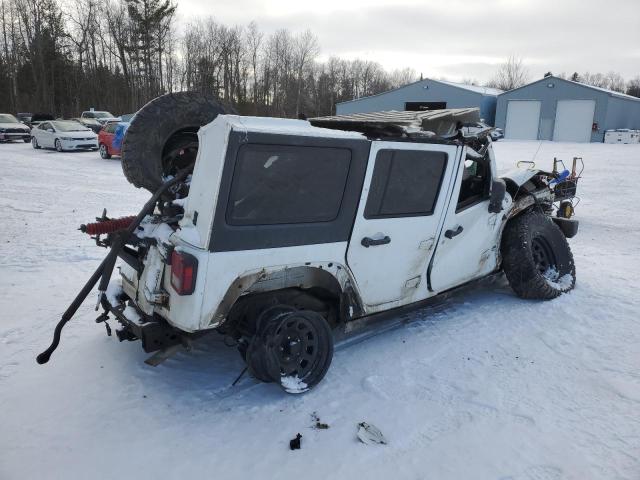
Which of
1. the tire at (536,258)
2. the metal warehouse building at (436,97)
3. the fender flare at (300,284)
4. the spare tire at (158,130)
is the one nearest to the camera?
the fender flare at (300,284)

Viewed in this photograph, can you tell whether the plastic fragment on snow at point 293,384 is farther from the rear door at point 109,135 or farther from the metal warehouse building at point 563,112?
the metal warehouse building at point 563,112

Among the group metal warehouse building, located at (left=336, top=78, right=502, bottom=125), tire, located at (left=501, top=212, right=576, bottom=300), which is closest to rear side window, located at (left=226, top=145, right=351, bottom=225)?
tire, located at (left=501, top=212, right=576, bottom=300)

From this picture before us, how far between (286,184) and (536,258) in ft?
11.1

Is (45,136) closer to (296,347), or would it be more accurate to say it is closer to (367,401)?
(296,347)

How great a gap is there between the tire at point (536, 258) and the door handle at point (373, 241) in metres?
1.94

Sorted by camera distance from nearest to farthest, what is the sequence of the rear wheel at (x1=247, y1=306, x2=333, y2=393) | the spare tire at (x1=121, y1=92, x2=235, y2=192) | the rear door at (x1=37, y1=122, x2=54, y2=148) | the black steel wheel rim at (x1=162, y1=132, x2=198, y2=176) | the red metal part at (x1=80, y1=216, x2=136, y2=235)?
the rear wheel at (x1=247, y1=306, x2=333, y2=393) → the red metal part at (x1=80, y1=216, x2=136, y2=235) → the spare tire at (x1=121, y1=92, x2=235, y2=192) → the black steel wheel rim at (x1=162, y1=132, x2=198, y2=176) → the rear door at (x1=37, y1=122, x2=54, y2=148)

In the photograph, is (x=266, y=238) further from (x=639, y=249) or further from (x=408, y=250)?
(x=639, y=249)

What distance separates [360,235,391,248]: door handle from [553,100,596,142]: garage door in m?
34.8

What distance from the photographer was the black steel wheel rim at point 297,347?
333 centimetres

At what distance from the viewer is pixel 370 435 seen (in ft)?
9.91

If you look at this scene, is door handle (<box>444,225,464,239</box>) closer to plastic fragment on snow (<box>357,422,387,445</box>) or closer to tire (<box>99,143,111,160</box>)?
plastic fragment on snow (<box>357,422,387,445</box>)

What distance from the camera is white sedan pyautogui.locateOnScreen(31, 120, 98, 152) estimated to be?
827 inches

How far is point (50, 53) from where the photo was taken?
5253 cm

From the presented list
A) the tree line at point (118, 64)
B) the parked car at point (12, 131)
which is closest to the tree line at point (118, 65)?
the tree line at point (118, 64)
